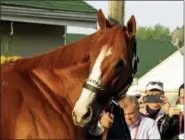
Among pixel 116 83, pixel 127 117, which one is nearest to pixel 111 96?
pixel 116 83

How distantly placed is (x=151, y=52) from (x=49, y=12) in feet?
70.5

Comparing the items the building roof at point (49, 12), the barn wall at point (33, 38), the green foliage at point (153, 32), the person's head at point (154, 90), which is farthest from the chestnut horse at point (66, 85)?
the green foliage at point (153, 32)

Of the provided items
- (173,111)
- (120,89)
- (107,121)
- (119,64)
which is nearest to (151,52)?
(173,111)

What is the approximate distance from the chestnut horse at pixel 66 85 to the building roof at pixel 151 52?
24608 mm

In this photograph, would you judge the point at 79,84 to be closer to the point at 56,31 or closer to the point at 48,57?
the point at 48,57

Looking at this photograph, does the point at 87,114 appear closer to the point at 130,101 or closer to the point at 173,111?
the point at 130,101

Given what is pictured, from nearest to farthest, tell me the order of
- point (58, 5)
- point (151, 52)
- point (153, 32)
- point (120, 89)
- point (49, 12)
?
point (120, 89) < point (49, 12) < point (58, 5) < point (151, 52) < point (153, 32)

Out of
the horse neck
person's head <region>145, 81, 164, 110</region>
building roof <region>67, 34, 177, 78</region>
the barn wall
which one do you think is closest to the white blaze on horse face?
the horse neck

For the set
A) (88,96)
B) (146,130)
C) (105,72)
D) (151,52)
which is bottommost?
(151,52)

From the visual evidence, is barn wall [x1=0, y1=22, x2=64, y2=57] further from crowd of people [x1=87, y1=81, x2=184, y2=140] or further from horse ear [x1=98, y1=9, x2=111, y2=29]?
horse ear [x1=98, y1=9, x2=111, y2=29]

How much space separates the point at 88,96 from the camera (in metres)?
4.09

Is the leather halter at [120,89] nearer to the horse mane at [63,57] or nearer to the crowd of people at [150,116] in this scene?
the horse mane at [63,57]

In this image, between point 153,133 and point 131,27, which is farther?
point 153,133

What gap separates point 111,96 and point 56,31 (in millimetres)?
5777
